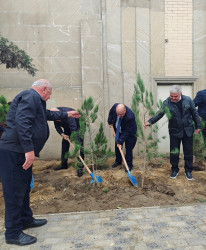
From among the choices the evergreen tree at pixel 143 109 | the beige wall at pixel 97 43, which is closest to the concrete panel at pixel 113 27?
the beige wall at pixel 97 43

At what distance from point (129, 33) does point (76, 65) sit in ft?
5.76

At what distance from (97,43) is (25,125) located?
4.77 metres

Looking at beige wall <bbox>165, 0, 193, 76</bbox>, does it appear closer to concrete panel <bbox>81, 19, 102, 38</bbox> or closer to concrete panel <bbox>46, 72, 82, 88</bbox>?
concrete panel <bbox>81, 19, 102, 38</bbox>

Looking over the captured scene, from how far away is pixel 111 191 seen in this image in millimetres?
4137

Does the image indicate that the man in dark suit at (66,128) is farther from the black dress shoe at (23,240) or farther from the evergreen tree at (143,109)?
the black dress shoe at (23,240)

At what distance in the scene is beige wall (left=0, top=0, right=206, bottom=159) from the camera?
21.9 ft

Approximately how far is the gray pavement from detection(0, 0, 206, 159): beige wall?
3.74m

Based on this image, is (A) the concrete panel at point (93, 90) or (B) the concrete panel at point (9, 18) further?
(A) the concrete panel at point (93, 90)

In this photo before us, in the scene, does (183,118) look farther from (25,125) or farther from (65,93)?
(65,93)

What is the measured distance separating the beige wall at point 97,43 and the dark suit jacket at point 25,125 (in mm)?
4066

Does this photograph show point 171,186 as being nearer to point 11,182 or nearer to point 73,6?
point 11,182

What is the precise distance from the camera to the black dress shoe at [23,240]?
2.62 meters

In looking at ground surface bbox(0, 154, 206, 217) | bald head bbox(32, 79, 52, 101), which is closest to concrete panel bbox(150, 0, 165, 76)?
ground surface bbox(0, 154, 206, 217)

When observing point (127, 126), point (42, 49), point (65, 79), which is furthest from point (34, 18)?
point (127, 126)
